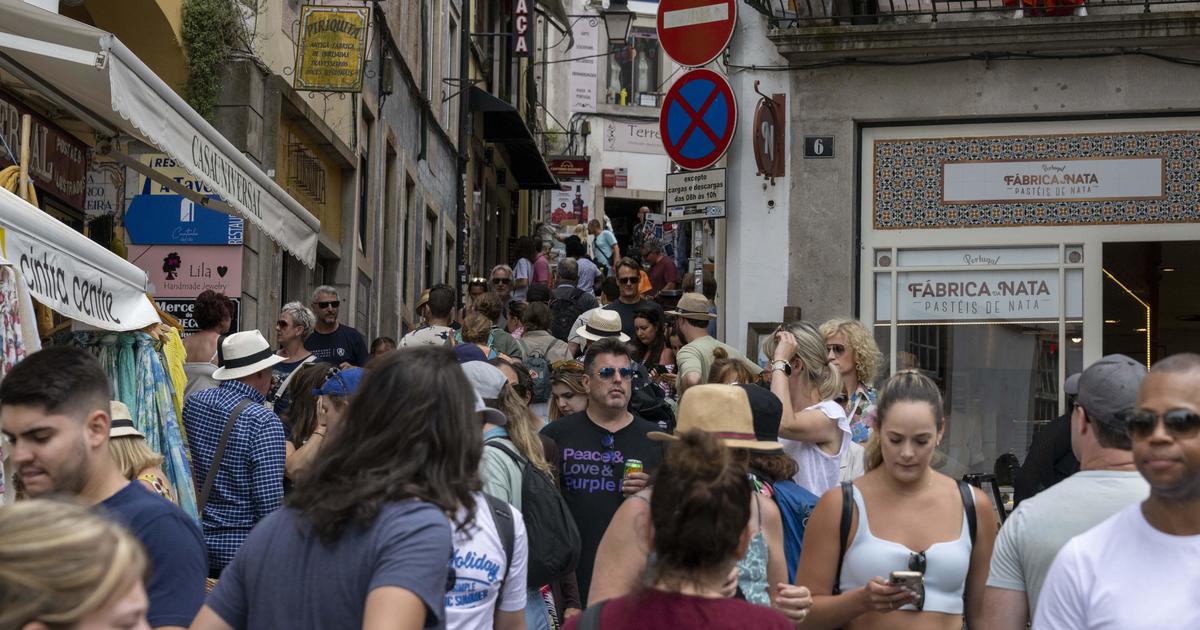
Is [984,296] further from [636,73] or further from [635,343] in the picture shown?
[636,73]

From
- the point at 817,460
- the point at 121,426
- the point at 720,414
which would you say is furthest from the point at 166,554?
the point at 817,460

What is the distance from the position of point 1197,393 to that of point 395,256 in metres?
17.8

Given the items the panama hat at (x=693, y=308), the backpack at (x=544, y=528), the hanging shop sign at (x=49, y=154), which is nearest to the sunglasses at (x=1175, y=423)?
the backpack at (x=544, y=528)

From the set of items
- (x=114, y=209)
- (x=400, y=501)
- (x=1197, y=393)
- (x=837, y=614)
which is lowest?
(x=837, y=614)

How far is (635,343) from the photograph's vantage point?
12898 mm

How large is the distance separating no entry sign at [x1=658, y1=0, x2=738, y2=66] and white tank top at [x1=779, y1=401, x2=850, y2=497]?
6.78 metres

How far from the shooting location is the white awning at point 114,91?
7555 mm

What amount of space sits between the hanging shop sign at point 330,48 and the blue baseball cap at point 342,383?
Result: 22.5 feet

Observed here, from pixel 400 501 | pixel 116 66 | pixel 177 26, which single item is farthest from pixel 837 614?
pixel 177 26

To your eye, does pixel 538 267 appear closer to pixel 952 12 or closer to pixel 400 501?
pixel 952 12

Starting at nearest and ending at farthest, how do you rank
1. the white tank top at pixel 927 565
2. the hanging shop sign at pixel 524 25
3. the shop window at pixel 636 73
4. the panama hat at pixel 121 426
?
the white tank top at pixel 927 565
the panama hat at pixel 121 426
the hanging shop sign at pixel 524 25
the shop window at pixel 636 73

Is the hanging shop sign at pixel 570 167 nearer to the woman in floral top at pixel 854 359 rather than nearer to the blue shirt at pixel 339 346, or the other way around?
the blue shirt at pixel 339 346

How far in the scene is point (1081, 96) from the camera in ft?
41.9

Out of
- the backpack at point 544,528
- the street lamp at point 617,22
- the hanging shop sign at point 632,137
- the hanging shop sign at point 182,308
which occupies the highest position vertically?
the hanging shop sign at point 632,137
